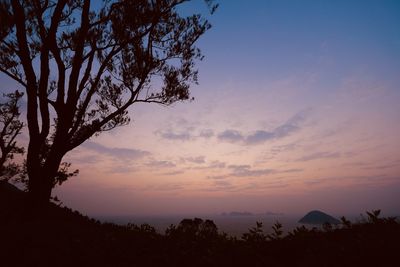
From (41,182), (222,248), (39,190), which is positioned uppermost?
(41,182)

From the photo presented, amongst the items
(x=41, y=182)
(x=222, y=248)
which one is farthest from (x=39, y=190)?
(x=222, y=248)

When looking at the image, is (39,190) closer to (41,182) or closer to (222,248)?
(41,182)

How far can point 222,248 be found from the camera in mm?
8133

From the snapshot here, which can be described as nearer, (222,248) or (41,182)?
(222,248)

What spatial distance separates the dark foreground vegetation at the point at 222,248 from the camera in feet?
22.4

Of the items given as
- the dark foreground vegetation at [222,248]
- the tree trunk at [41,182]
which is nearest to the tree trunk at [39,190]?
the tree trunk at [41,182]

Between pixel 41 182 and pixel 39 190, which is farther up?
pixel 41 182

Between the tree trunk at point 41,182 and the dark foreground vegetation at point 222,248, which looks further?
the tree trunk at point 41,182

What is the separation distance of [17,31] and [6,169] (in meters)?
23.1

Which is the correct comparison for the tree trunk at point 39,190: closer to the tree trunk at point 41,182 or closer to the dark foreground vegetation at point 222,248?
the tree trunk at point 41,182

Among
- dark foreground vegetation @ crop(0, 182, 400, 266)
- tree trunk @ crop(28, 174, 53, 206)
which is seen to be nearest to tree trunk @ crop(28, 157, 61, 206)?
tree trunk @ crop(28, 174, 53, 206)

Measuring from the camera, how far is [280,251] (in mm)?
7961

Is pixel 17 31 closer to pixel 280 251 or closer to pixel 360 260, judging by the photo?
pixel 280 251

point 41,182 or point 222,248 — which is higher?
point 41,182
